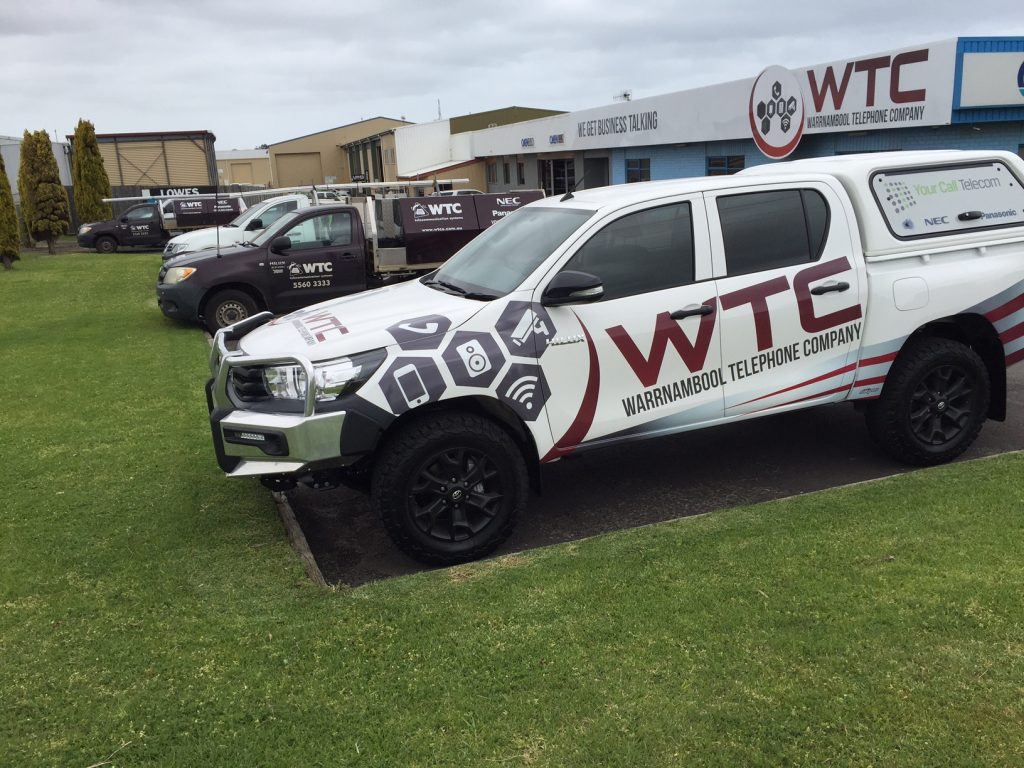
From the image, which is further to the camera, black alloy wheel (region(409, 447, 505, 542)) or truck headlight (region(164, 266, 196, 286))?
truck headlight (region(164, 266, 196, 286))

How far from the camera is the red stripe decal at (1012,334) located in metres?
5.61

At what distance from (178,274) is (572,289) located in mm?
8633

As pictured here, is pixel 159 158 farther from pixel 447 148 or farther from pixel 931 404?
pixel 931 404

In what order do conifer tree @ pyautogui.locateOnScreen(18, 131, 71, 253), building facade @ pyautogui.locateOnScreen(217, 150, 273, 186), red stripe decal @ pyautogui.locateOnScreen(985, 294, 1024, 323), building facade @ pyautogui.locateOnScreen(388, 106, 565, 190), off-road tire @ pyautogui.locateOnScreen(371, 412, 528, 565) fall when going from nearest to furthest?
off-road tire @ pyautogui.locateOnScreen(371, 412, 528, 565), red stripe decal @ pyautogui.locateOnScreen(985, 294, 1024, 323), conifer tree @ pyautogui.locateOnScreen(18, 131, 71, 253), building facade @ pyautogui.locateOnScreen(388, 106, 565, 190), building facade @ pyautogui.locateOnScreen(217, 150, 273, 186)

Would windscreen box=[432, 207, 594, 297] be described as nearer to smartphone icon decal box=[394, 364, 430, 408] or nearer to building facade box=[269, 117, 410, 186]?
smartphone icon decal box=[394, 364, 430, 408]

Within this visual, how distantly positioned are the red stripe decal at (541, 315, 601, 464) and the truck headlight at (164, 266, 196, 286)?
27.4 feet

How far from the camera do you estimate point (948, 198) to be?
5562mm

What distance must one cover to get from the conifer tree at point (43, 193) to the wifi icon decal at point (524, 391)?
26336mm

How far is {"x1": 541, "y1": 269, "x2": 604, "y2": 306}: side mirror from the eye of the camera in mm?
4441

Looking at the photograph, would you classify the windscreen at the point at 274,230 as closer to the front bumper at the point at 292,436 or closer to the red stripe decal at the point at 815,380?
the front bumper at the point at 292,436

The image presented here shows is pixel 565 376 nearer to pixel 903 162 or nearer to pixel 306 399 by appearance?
pixel 306 399

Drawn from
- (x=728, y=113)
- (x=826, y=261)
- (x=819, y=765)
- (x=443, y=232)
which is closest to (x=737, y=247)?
(x=826, y=261)

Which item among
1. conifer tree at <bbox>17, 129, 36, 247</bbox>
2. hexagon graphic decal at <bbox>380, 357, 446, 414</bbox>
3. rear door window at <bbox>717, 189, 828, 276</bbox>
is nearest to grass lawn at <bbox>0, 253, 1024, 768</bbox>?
hexagon graphic decal at <bbox>380, 357, 446, 414</bbox>

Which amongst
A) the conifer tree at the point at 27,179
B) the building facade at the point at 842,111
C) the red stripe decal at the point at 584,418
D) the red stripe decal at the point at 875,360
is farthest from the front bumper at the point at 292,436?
the conifer tree at the point at 27,179
